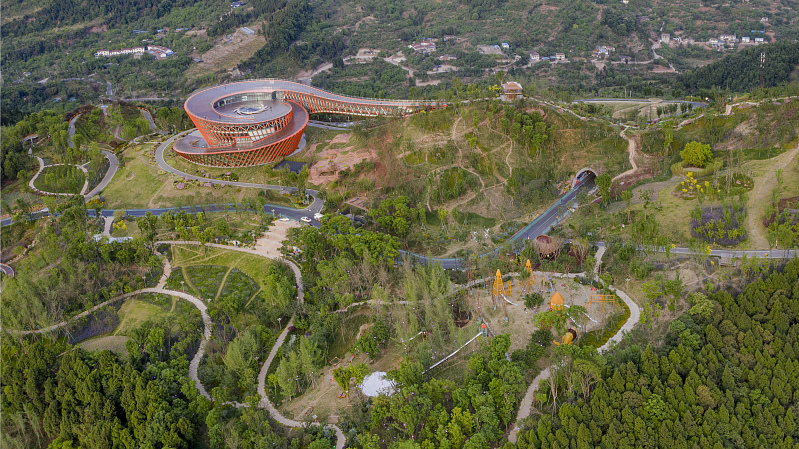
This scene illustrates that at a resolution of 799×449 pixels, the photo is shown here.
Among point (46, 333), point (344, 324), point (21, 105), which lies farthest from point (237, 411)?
point (21, 105)

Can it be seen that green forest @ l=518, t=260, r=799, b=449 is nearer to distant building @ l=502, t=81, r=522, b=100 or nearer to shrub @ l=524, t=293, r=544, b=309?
shrub @ l=524, t=293, r=544, b=309

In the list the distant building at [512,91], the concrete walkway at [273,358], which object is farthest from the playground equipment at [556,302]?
the distant building at [512,91]

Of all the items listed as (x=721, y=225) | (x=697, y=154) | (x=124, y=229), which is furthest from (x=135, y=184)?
(x=721, y=225)

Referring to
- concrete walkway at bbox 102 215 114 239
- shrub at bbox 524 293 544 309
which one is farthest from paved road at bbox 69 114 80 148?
shrub at bbox 524 293 544 309

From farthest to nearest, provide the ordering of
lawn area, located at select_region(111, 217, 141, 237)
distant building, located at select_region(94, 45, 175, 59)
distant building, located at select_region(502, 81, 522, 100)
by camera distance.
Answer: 1. distant building, located at select_region(94, 45, 175, 59)
2. distant building, located at select_region(502, 81, 522, 100)
3. lawn area, located at select_region(111, 217, 141, 237)

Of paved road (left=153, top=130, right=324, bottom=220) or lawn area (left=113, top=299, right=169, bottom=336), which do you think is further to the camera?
paved road (left=153, top=130, right=324, bottom=220)

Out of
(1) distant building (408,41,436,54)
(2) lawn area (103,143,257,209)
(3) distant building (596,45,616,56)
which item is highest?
(1) distant building (408,41,436,54)

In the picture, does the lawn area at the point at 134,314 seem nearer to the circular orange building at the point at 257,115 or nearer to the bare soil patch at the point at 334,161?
the bare soil patch at the point at 334,161
